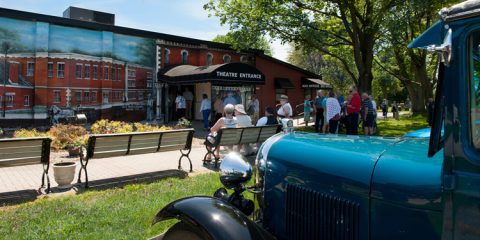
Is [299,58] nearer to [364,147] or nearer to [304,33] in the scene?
[304,33]

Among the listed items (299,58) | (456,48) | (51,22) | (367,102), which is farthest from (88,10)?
(299,58)

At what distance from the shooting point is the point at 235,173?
3371mm

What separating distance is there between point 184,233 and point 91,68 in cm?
1829

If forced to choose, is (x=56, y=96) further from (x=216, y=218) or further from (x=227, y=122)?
(x=216, y=218)

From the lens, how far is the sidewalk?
22.8 feet

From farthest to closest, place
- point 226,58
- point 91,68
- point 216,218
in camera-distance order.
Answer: point 226,58 < point 91,68 < point 216,218

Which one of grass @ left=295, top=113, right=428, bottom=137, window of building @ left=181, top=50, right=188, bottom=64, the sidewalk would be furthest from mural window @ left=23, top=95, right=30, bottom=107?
grass @ left=295, top=113, right=428, bottom=137

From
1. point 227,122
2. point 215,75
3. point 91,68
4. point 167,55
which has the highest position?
point 167,55

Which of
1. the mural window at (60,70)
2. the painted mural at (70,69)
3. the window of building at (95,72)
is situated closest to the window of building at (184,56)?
the painted mural at (70,69)

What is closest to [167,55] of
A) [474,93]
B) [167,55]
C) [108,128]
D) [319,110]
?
[167,55]

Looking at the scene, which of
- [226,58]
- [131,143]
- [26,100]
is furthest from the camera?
[226,58]

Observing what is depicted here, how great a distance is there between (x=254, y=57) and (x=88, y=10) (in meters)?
11.0

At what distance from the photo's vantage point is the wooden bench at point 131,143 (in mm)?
7082

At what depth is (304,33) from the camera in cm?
1781
